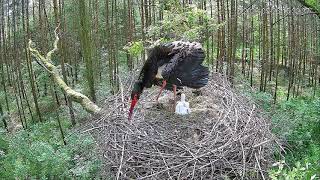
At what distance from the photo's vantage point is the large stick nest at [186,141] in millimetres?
5797

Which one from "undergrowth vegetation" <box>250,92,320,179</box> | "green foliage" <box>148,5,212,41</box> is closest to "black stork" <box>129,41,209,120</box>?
"green foliage" <box>148,5,212,41</box>

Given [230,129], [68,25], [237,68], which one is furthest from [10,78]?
[230,129]

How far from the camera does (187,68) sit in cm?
709

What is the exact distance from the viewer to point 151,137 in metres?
6.25

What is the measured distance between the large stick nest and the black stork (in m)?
0.40

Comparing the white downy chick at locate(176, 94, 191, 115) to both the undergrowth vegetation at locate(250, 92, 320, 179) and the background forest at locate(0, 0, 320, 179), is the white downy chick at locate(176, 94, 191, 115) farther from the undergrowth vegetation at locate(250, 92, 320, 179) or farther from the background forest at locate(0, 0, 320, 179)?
the undergrowth vegetation at locate(250, 92, 320, 179)

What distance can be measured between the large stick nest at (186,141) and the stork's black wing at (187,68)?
459 millimetres

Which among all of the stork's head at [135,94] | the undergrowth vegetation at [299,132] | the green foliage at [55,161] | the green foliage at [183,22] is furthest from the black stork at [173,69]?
the undergrowth vegetation at [299,132]

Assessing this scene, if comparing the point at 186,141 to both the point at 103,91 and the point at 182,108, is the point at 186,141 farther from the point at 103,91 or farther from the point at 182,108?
the point at 103,91

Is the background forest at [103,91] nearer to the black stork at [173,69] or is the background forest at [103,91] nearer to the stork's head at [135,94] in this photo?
the stork's head at [135,94]

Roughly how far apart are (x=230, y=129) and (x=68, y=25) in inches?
400

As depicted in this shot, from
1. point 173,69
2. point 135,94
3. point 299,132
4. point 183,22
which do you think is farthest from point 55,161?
point 299,132

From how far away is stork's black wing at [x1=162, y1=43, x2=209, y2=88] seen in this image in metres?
6.93

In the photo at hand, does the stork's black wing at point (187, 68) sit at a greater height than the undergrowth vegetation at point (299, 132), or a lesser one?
greater
